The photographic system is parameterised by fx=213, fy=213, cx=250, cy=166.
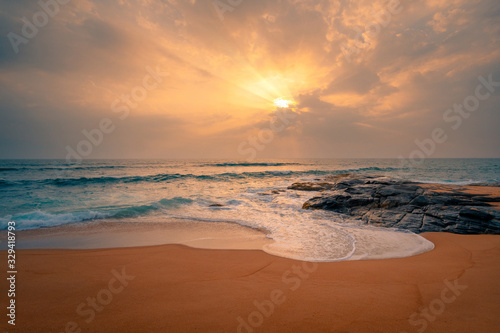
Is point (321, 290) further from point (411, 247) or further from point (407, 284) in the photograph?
point (411, 247)

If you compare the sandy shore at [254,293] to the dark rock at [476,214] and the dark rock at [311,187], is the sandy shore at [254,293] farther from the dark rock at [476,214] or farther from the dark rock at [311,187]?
the dark rock at [311,187]

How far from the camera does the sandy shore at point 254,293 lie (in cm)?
298

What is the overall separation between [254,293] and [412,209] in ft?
28.7

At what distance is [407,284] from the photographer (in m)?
3.97

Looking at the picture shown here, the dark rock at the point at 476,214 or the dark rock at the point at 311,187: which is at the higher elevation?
the dark rock at the point at 476,214

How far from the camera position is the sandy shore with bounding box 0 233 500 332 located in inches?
117

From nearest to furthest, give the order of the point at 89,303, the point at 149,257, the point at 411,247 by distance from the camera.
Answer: the point at 89,303 → the point at 149,257 → the point at 411,247

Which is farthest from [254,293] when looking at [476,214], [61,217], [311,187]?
[311,187]

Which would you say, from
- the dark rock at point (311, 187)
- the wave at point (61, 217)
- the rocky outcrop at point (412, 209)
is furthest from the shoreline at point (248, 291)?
the dark rock at point (311, 187)

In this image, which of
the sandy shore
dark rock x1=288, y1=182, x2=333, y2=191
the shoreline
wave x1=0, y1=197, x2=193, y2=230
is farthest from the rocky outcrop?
wave x1=0, y1=197, x2=193, y2=230

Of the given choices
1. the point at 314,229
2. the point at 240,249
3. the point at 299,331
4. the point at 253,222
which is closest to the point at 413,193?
the point at 314,229

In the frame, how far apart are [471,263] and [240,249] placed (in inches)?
219

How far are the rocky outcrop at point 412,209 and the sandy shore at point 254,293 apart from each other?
2455 millimetres

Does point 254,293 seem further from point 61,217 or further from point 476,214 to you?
point 61,217
